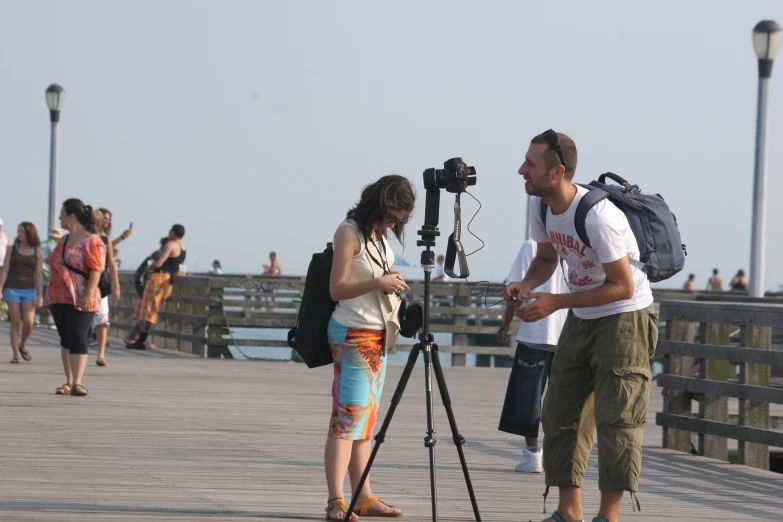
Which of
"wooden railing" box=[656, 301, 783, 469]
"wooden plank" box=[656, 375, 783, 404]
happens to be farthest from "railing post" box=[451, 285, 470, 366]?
"wooden plank" box=[656, 375, 783, 404]

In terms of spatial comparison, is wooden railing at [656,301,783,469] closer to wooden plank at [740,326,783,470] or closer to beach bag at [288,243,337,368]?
wooden plank at [740,326,783,470]

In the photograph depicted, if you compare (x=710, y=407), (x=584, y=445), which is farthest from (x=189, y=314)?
(x=584, y=445)

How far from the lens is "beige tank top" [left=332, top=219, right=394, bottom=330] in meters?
5.91

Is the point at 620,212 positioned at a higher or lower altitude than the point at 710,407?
higher

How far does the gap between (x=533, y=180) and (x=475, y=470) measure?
319 cm

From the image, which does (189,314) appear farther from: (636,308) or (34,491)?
(636,308)

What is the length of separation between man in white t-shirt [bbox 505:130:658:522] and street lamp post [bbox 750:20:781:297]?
10551 mm

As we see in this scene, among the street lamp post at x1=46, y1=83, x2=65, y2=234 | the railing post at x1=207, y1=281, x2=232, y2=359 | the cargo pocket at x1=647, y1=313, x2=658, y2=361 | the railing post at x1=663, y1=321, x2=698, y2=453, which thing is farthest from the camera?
the street lamp post at x1=46, y1=83, x2=65, y2=234

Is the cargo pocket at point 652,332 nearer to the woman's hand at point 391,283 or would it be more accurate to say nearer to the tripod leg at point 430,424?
the tripod leg at point 430,424

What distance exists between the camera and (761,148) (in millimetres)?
15766

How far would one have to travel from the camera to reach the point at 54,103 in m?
24.0

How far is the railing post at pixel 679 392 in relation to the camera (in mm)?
9383

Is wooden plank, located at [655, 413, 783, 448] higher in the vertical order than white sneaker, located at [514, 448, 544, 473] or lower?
higher

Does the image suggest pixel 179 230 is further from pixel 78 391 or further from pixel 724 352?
pixel 724 352
